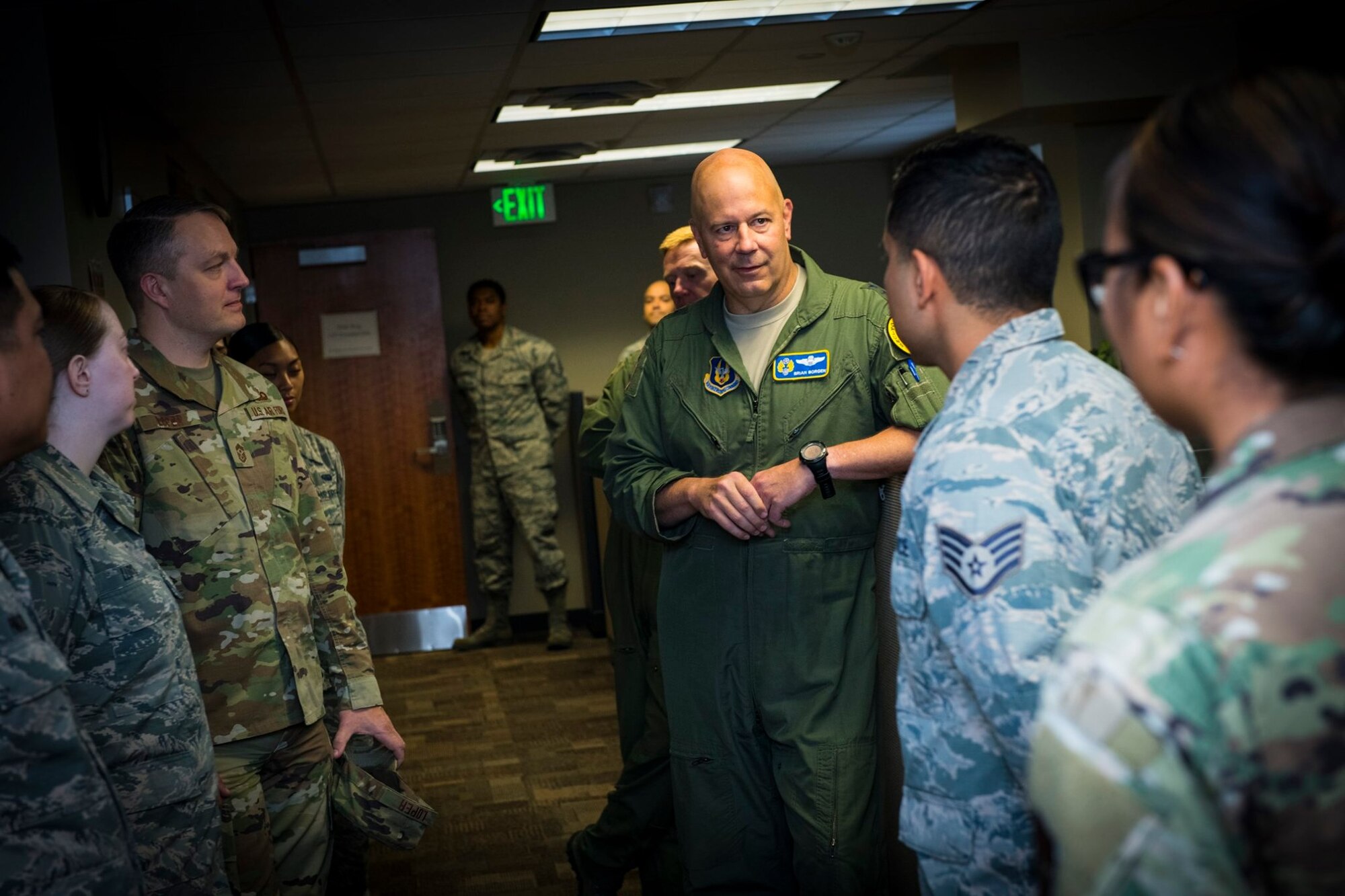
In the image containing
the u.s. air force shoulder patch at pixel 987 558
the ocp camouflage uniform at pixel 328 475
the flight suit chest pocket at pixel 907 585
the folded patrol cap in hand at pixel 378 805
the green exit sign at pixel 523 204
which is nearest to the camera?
the u.s. air force shoulder patch at pixel 987 558

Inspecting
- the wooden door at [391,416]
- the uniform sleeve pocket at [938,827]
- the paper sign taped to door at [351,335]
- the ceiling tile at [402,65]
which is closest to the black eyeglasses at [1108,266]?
the uniform sleeve pocket at [938,827]

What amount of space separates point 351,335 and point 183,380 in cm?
492

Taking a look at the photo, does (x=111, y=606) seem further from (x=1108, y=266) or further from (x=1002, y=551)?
(x=1108, y=266)

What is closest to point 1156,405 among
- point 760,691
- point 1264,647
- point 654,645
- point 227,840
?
point 1264,647

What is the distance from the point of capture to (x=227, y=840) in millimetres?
2062

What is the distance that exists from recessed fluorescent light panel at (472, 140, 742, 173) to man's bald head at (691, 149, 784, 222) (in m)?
4.19

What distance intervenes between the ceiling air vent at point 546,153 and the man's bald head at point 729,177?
3.90 metres

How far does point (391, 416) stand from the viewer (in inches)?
275

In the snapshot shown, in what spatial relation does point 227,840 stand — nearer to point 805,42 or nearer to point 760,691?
point 760,691

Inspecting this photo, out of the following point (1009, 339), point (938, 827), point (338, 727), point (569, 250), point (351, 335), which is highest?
point (569, 250)

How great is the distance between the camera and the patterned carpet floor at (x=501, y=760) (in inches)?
134

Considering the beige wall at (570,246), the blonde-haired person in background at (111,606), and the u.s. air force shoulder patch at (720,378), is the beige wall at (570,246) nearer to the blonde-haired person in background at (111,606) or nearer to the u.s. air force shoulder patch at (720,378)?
the u.s. air force shoulder patch at (720,378)

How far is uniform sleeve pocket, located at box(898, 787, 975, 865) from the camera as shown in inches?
49.7

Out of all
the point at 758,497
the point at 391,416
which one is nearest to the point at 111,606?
the point at 758,497
